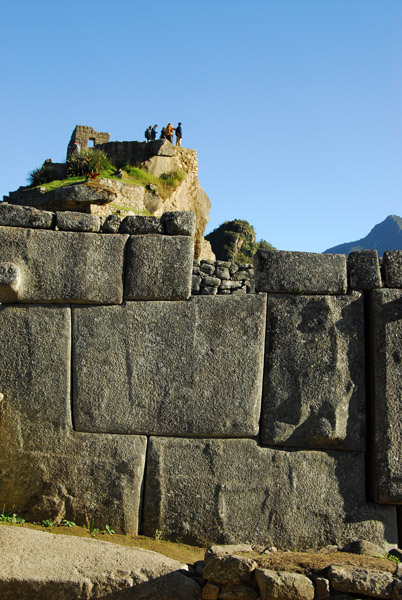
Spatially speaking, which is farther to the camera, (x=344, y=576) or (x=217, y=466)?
(x=217, y=466)

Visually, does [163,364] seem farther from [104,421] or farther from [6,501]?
[6,501]

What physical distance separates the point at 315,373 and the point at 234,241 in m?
42.7

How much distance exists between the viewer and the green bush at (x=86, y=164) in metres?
28.6

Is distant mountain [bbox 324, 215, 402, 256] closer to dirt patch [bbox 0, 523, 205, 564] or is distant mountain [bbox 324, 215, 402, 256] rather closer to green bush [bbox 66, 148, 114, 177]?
green bush [bbox 66, 148, 114, 177]

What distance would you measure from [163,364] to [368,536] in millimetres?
2235

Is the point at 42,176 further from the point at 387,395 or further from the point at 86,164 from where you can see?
the point at 387,395

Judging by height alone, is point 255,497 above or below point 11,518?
above

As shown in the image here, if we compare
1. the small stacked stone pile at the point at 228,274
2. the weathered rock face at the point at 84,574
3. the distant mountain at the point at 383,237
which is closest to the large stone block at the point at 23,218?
the weathered rock face at the point at 84,574

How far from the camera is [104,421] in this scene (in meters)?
5.62

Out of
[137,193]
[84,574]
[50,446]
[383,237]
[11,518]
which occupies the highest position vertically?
[383,237]

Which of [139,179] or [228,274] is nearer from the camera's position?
[228,274]

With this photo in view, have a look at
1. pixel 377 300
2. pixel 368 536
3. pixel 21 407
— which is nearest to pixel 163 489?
pixel 21 407

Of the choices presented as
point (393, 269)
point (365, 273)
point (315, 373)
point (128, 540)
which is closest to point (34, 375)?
point (128, 540)

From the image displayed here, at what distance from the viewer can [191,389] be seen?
5625mm
